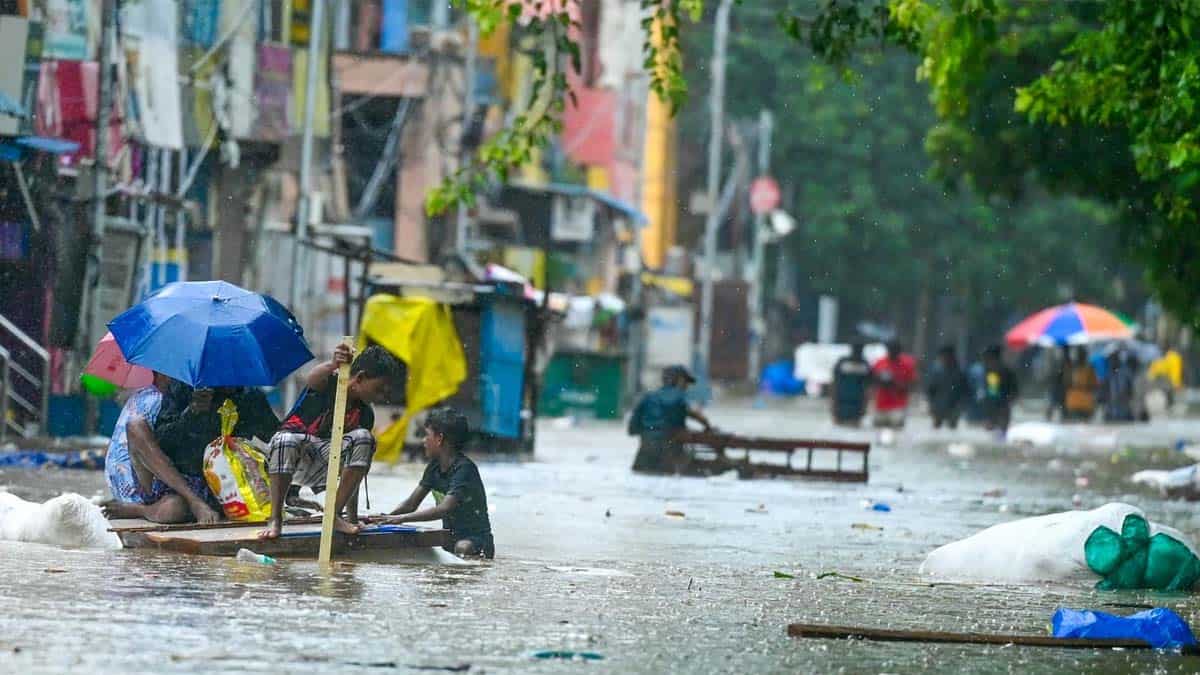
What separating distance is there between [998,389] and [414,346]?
17.9m

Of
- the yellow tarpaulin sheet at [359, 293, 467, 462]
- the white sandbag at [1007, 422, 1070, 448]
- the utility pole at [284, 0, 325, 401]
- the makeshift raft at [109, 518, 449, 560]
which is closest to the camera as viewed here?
the makeshift raft at [109, 518, 449, 560]

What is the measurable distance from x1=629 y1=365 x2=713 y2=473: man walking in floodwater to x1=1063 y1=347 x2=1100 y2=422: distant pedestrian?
74.7 ft

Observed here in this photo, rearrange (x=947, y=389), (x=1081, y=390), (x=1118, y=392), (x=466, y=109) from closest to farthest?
1. (x=466, y=109)
2. (x=947, y=389)
3. (x=1081, y=390)
4. (x=1118, y=392)

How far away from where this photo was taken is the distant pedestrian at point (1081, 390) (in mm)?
43875

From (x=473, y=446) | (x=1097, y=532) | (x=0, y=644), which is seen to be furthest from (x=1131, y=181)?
(x=0, y=644)

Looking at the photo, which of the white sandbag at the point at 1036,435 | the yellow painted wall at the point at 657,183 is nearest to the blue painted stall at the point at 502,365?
the white sandbag at the point at 1036,435

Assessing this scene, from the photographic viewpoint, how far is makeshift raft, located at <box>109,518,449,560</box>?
1120 cm

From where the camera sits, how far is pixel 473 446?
24172 mm

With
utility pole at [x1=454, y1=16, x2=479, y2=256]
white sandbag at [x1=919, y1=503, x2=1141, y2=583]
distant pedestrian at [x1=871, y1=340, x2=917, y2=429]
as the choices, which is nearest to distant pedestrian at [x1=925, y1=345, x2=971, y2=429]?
distant pedestrian at [x1=871, y1=340, x2=917, y2=429]

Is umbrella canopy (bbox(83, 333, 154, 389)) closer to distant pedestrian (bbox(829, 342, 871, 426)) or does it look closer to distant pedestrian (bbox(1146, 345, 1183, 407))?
distant pedestrian (bbox(829, 342, 871, 426))

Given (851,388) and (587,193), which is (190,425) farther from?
(587,193)

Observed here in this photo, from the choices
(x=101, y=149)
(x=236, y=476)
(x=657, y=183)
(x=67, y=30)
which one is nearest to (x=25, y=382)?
(x=101, y=149)

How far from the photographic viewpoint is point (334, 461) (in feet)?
36.0

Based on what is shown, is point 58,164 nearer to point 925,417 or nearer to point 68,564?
point 68,564
